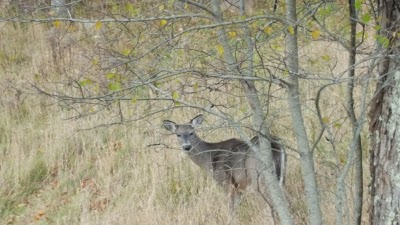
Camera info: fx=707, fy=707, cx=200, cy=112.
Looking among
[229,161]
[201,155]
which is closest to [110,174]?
[201,155]

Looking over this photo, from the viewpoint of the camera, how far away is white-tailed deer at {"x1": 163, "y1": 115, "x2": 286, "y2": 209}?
22.9 ft

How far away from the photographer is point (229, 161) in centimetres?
802

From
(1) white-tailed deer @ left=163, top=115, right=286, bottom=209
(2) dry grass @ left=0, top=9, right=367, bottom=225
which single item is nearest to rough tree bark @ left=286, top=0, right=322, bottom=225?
(2) dry grass @ left=0, top=9, right=367, bottom=225

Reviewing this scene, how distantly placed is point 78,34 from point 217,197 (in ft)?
23.0

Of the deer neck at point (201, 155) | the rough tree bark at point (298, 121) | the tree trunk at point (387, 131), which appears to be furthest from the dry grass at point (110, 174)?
the tree trunk at point (387, 131)

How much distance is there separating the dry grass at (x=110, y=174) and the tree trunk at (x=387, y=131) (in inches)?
48.4

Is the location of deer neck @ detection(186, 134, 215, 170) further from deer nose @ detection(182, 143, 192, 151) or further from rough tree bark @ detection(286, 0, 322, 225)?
rough tree bark @ detection(286, 0, 322, 225)

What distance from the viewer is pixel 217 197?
23.0 feet

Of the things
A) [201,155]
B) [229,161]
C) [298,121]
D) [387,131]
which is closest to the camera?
[387,131]

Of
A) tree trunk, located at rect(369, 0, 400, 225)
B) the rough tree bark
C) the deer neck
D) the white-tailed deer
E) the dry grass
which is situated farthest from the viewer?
the deer neck

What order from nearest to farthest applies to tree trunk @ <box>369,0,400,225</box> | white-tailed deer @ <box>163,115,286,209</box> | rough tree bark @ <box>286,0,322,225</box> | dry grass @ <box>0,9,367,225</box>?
tree trunk @ <box>369,0,400,225</box> → rough tree bark @ <box>286,0,322,225</box> → dry grass @ <box>0,9,367,225</box> → white-tailed deer @ <box>163,115,286,209</box>

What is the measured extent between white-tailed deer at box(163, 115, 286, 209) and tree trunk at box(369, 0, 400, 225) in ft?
6.92

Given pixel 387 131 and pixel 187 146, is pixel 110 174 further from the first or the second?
pixel 387 131

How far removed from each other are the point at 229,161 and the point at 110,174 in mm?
1382
